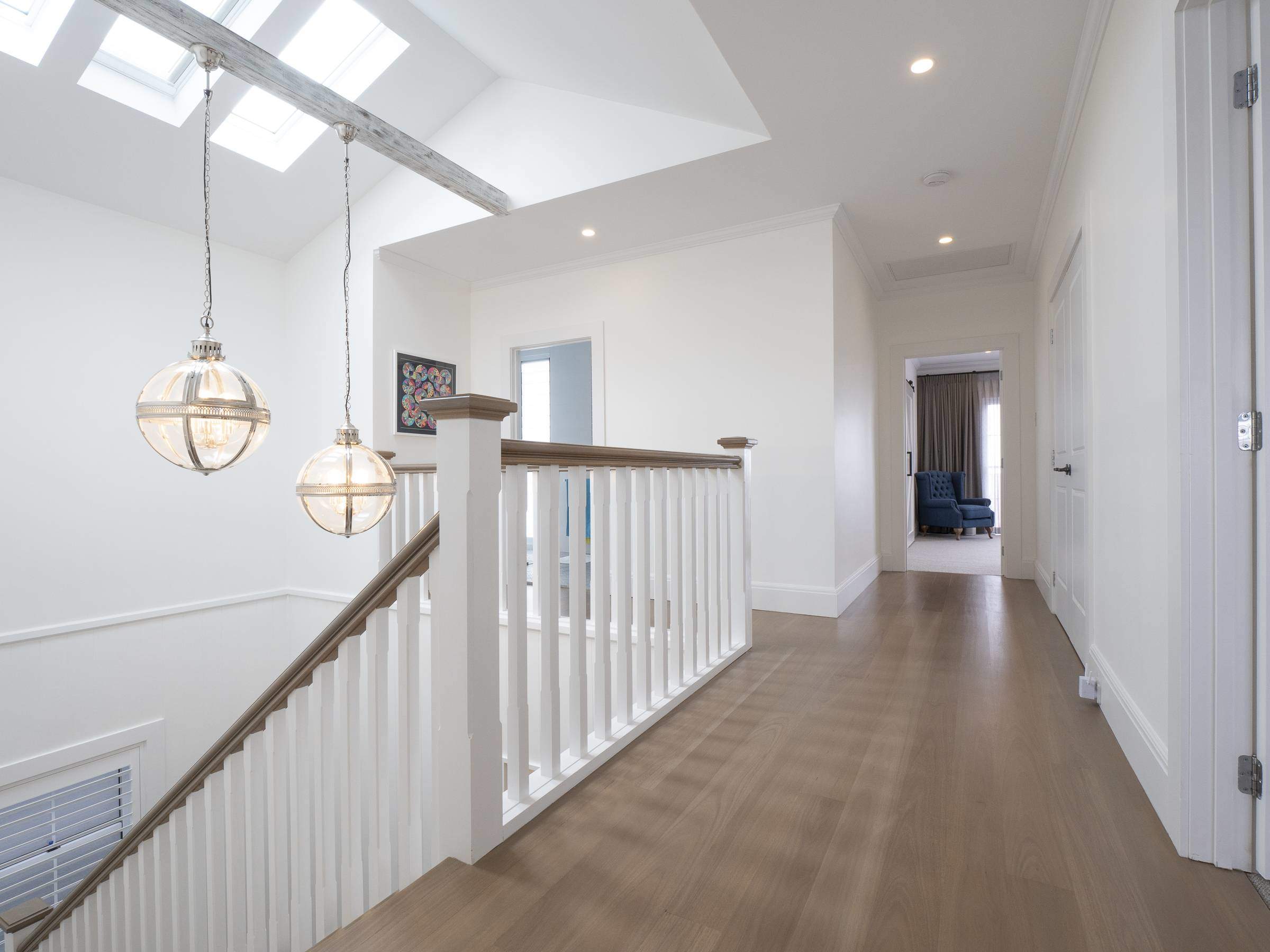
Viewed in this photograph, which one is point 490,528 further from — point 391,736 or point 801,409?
point 391,736

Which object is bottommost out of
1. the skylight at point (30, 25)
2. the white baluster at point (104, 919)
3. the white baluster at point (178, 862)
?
the white baluster at point (104, 919)

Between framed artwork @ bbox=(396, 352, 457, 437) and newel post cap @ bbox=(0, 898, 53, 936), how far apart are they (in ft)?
10.5

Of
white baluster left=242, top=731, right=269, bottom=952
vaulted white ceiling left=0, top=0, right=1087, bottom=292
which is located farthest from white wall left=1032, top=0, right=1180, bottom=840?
white baluster left=242, top=731, right=269, bottom=952

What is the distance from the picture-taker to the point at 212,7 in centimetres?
339

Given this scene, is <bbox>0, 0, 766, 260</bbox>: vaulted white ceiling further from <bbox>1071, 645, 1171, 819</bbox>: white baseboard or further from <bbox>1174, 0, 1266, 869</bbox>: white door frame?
<bbox>1071, 645, 1171, 819</bbox>: white baseboard

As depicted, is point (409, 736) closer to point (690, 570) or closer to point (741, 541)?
point (690, 570)

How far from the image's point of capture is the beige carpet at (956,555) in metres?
5.85

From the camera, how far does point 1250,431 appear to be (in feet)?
4.08

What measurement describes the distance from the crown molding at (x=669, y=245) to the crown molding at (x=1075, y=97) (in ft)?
3.58

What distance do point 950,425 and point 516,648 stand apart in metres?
9.58

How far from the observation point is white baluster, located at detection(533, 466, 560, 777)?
5.42ft

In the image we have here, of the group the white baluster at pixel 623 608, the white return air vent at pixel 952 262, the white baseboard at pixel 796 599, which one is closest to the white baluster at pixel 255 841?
the white baluster at pixel 623 608

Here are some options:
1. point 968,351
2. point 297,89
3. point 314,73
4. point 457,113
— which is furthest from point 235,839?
point 968,351

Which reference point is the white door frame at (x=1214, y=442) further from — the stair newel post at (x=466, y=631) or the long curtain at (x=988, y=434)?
the long curtain at (x=988, y=434)
